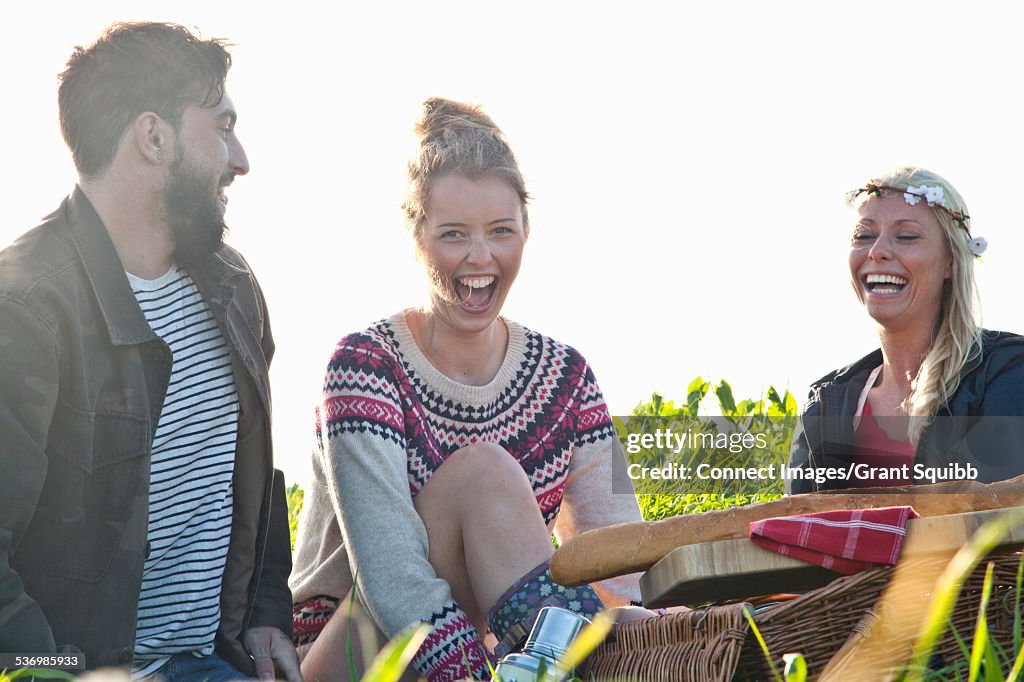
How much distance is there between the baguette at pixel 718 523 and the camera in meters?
2.07

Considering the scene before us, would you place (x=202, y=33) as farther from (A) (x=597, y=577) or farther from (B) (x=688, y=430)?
(B) (x=688, y=430)

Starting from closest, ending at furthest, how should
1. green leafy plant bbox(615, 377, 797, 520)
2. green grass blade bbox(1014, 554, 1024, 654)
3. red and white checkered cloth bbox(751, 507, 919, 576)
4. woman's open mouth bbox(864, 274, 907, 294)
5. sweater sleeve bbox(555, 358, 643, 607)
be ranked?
green grass blade bbox(1014, 554, 1024, 654), red and white checkered cloth bbox(751, 507, 919, 576), sweater sleeve bbox(555, 358, 643, 607), woman's open mouth bbox(864, 274, 907, 294), green leafy plant bbox(615, 377, 797, 520)

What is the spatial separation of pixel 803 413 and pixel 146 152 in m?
2.59

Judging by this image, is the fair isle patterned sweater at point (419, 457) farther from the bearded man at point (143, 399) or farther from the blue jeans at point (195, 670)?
the blue jeans at point (195, 670)

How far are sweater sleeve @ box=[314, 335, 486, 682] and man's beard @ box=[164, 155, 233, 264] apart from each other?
0.45m

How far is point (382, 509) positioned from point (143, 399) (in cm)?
63

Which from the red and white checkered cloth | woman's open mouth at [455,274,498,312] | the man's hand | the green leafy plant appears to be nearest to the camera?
the red and white checkered cloth

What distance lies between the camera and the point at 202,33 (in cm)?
310

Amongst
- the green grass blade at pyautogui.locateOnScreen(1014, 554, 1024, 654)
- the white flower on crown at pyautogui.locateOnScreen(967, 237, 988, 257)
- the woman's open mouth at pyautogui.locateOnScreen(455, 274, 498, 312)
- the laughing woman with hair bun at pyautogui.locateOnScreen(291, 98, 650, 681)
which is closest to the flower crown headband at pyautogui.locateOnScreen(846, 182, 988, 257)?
the white flower on crown at pyautogui.locateOnScreen(967, 237, 988, 257)

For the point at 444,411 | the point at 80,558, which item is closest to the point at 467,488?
the point at 444,411

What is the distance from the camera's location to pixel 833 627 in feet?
6.30

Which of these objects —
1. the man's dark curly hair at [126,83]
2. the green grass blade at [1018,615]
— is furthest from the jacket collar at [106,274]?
the green grass blade at [1018,615]

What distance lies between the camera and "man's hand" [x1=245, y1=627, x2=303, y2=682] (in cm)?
300

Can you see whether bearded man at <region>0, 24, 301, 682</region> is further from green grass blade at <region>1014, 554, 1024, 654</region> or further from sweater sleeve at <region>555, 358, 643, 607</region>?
green grass blade at <region>1014, 554, 1024, 654</region>
